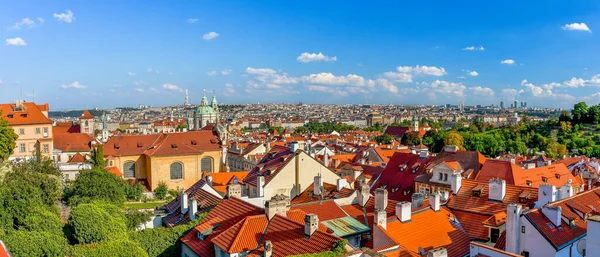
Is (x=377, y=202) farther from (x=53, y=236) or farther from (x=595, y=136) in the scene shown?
(x=595, y=136)

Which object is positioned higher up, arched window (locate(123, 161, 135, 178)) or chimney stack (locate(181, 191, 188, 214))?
chimney stack (locate(181, 191, 188, 214))

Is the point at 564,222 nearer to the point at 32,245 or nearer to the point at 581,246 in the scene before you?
the point at 581,246

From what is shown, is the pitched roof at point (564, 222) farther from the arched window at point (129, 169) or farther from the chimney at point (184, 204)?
Result: the arched window at point (129, 169)

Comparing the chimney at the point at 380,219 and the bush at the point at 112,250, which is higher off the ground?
the chimney at the point at 380,219

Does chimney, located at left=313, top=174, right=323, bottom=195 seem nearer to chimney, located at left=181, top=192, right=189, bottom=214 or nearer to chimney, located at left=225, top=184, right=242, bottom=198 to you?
chimney, located at left=225, top=184, right=242, bottom=198

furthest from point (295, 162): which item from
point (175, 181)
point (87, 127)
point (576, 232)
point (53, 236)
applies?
point (87, 127)

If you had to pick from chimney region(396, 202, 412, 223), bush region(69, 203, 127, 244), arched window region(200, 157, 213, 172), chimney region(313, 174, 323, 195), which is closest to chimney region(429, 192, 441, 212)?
chimney region(396, 202, 412, 223)

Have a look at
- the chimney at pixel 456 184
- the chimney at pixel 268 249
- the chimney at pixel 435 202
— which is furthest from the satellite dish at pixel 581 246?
the chimney at pixel 268 249

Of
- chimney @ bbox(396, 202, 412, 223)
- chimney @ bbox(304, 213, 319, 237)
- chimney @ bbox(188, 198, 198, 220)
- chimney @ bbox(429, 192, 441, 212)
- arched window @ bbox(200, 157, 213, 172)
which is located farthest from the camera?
arched window @ bbox(200, 157, 213, 172)
